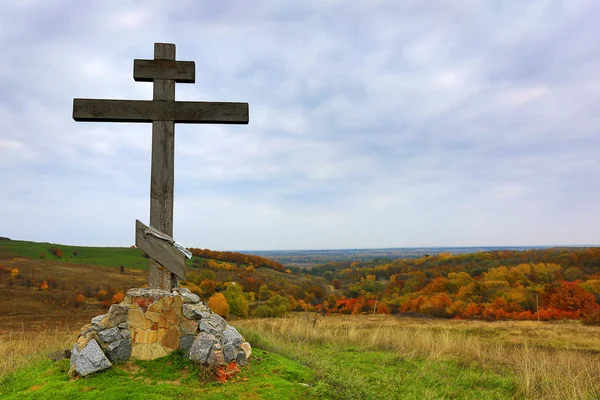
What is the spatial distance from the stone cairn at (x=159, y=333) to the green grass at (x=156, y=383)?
0.18 m

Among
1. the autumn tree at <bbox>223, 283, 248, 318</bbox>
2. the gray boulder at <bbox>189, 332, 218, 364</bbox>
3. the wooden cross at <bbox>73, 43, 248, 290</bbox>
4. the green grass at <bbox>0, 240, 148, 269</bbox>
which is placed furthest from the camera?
the green grass at <bbox>0, 240, 148, 269</bbox>

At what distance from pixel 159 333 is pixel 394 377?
4014 millimetres

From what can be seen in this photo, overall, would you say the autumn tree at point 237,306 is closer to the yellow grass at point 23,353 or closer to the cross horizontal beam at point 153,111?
the yellow grass at point 23,353

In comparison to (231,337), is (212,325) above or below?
above

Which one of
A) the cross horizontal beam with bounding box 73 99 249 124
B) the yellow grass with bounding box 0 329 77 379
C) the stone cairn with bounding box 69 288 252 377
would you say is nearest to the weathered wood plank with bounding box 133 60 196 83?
the cross horizontal beam with bounding box 73 99 249 124

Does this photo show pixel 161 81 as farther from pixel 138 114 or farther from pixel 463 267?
pixel 463 267

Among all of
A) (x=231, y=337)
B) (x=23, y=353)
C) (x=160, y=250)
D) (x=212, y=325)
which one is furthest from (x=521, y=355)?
(x=23, y=353)

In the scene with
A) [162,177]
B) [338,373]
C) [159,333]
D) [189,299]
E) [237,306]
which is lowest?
[237,306]

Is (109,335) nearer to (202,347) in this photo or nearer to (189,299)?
(189,299)

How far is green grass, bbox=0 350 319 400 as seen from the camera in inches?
170

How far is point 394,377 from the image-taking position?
6.18 metres

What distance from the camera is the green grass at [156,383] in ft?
14.1

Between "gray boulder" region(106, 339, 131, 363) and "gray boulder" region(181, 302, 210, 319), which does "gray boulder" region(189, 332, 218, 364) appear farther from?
"gray boulder" region(106, 339, 131, 363)

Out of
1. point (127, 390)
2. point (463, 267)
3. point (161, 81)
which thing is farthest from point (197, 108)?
point (463, 267)
